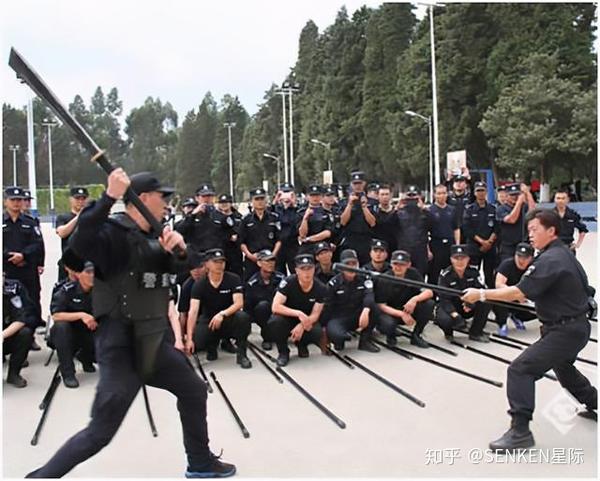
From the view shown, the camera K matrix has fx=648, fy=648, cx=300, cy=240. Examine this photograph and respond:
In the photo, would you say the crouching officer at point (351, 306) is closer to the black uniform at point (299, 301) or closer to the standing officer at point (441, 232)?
the black uniform at point (299, 301)

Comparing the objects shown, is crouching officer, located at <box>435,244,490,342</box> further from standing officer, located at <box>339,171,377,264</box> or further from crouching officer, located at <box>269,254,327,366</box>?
crouching officer, located at <box>269,254,327,366</box>

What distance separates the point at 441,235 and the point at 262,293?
2.85 metres

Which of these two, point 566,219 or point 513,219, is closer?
point 513,219

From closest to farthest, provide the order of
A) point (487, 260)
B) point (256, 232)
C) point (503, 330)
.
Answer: point (503, 330)
point (256, 232)
point (487, 260)

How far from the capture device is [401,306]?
7.47 meters

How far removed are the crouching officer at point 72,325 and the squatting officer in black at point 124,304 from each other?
8.18ft

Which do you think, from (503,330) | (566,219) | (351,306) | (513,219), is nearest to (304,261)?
(351,306)

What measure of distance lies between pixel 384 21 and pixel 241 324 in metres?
41.0

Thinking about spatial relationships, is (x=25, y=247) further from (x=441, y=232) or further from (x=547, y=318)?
(x=547, y=318)

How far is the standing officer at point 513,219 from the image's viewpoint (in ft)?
28.3

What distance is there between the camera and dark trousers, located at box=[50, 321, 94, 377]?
19.8 feet

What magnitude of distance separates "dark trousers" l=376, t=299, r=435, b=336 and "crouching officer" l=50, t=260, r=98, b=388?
3085mm

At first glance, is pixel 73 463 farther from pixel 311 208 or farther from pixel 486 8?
pixel 486 8

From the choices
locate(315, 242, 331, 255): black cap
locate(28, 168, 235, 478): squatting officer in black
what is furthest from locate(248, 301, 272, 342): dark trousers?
locate(28, 168, 235, 478): squatting officer in black
